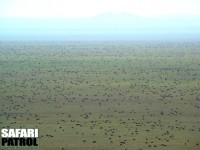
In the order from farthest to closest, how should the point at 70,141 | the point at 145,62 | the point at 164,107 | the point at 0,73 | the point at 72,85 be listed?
1. the point at 145,62
2. the point at 0,73
3. the point at 72,85
4. the point at 164,107
5. the point at 70,141

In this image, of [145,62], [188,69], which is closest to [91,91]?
[188,69]

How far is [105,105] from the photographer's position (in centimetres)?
3038

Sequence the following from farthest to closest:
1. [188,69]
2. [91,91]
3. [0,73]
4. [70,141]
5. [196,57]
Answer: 1. [196,57]
2. [188,69]
3. [0,73]
4. [91,91]
5. [70,141]

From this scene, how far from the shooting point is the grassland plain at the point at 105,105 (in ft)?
74.1

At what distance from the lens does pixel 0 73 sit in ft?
153

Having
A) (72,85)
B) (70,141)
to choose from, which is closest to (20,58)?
(72,85)

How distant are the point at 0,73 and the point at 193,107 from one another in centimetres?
2546

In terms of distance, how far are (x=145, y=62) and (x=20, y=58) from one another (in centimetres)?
2108

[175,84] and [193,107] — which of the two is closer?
[193,107]

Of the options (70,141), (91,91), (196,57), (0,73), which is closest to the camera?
(70,141)

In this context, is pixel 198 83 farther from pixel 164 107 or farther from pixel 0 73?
pixel 0 73

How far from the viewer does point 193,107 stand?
29.8m

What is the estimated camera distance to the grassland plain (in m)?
22.6

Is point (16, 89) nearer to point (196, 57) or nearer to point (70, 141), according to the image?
point (70, 141)
